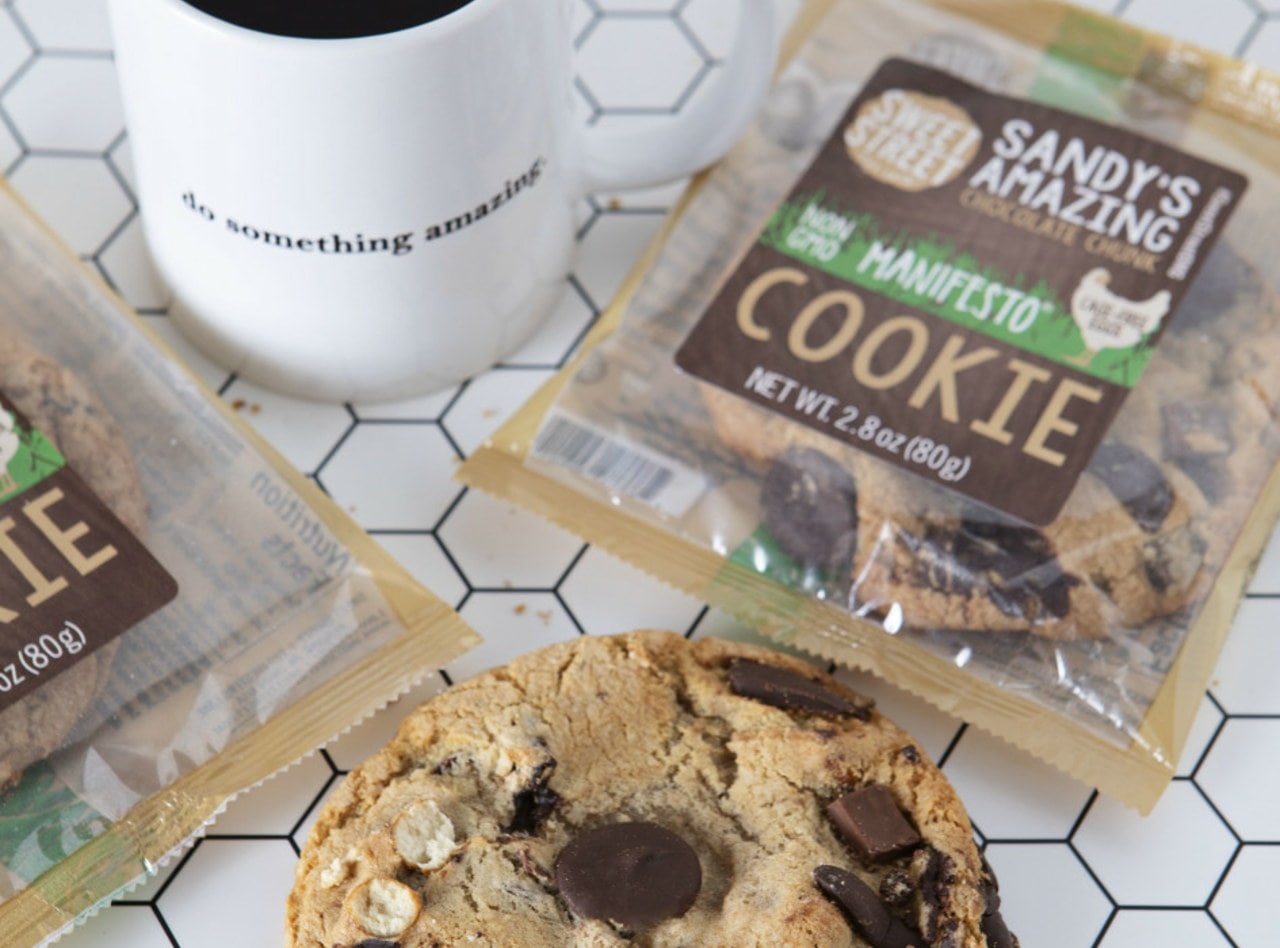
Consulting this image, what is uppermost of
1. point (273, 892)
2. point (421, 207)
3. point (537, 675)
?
point (421, 207)

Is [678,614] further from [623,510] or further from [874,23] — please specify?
[874,23]

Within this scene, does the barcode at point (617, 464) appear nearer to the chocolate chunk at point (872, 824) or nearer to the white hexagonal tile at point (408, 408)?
the white hexagonal tile at point (408, 408)

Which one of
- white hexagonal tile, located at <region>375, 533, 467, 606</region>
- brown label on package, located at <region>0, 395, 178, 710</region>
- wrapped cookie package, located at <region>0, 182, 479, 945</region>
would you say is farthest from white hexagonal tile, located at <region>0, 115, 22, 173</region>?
white hexagonal tile, located at <region>375, 533, 467, 606</region>

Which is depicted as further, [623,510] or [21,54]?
[21,54]

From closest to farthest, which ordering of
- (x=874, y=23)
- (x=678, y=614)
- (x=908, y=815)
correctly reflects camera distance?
(x=908, y=815) < (x=678, y=614) < (x=874, y=23)

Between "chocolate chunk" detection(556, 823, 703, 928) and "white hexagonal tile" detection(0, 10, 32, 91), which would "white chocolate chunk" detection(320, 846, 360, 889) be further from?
"white hexagonal tile" detection(0, 10, 32, 91)

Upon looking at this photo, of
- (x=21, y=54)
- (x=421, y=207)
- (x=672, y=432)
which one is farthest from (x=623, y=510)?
(x=21, y=54)
